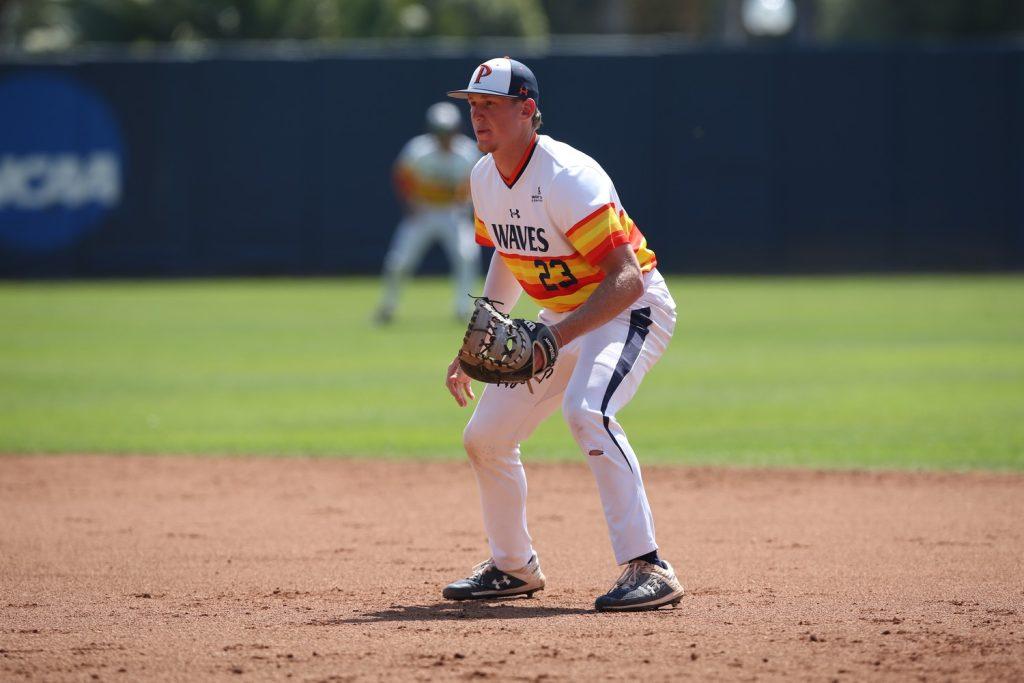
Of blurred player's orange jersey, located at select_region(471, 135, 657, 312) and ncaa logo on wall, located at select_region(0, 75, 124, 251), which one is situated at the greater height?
ncaa logo on wall, located at select_region(0, 75, 124, 251)

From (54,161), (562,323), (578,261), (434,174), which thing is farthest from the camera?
(54,161)

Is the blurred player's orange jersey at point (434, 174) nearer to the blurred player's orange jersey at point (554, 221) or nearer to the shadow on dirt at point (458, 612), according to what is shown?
the blurred player's orange jersey at point (554, 221)

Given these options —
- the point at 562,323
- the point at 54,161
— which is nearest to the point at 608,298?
the point at 562,323

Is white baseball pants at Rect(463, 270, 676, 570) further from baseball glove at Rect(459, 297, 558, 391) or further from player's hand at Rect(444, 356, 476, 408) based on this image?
baseball glove at Rect(459, 297, 558, 391)

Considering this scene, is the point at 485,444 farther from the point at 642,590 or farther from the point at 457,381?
the point at 642,590

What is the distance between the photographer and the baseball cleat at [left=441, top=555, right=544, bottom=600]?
5.12 meters

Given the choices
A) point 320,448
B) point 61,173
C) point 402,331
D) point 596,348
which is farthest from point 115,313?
point 596,348

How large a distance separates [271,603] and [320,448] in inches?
158

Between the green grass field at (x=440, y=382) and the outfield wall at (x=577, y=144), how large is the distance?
404cm

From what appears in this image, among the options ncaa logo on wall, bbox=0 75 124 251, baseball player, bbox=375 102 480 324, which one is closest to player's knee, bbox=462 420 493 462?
baseball player, bbox=375 102 480 324

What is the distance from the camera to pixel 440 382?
11820mm

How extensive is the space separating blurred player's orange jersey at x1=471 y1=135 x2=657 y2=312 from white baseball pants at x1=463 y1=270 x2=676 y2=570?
16 cm

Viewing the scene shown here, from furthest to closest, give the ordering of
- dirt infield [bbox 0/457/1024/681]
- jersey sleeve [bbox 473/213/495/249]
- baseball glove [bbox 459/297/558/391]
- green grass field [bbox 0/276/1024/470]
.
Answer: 1. green grass field [bbox 0/276/1024/470]
2. jersey sleeve [bbox 473/213/495/249]
3. baseball glove [bbox 459/297/558/391]
4. dirt infield [bbox 0/457/1024/681]

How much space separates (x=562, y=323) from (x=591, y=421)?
345 millimetres
